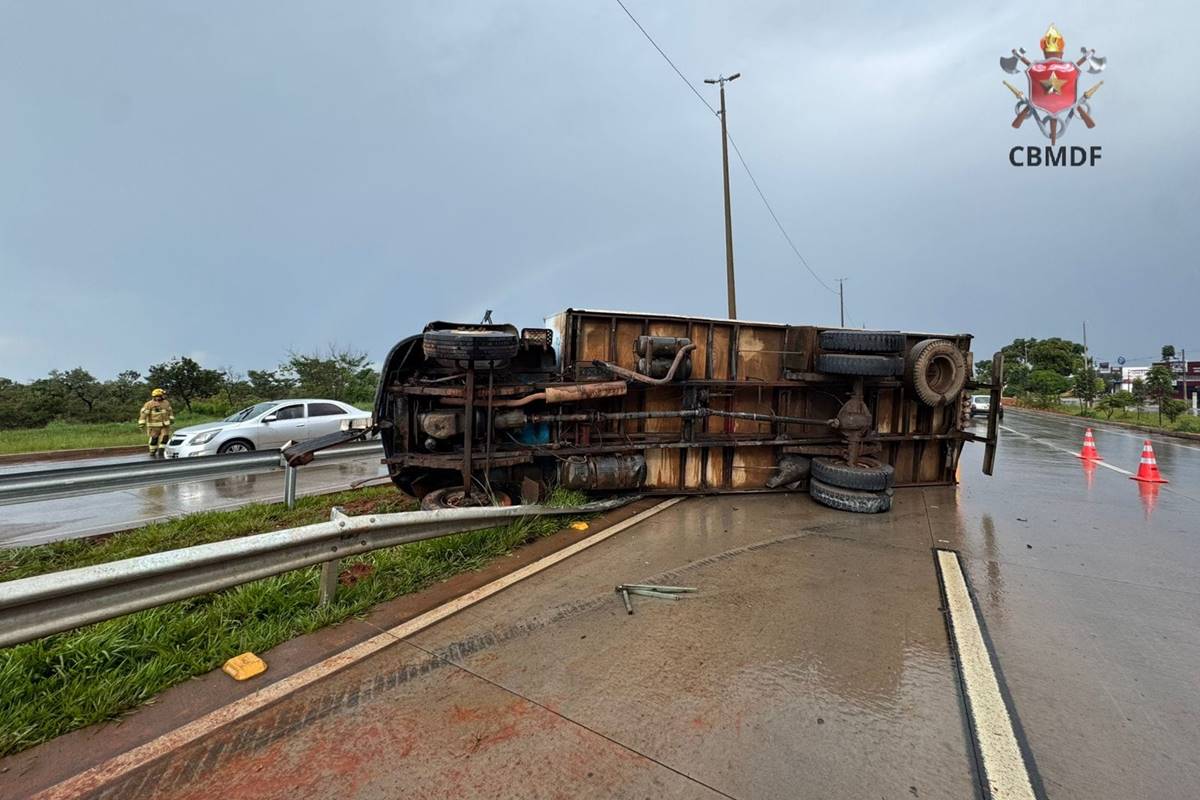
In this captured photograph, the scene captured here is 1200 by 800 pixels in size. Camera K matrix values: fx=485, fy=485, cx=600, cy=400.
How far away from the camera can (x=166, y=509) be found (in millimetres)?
6250

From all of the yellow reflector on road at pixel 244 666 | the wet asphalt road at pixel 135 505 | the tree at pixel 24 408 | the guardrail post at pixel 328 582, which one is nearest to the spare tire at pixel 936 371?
the guardrail post at pixel 328 582

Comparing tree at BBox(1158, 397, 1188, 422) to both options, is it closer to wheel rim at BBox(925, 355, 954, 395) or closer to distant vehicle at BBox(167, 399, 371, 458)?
wheel rim at BBox(925, 355, 954, 395)

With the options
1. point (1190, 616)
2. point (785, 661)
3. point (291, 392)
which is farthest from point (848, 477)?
point (291, 392)

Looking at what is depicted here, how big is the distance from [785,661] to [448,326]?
394 cm

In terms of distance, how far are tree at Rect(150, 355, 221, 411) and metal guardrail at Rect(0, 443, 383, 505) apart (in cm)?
2301

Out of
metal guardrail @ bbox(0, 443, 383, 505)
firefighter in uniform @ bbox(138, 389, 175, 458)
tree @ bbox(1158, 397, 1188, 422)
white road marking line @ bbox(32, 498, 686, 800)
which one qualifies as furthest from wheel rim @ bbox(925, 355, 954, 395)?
tree @ bbox(1158, 397, 1188, 422)

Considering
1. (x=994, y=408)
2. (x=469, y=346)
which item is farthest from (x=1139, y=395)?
(x=469, y=346)

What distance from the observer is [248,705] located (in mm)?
2064

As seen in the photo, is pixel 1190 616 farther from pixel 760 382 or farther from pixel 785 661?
pixel 760 382

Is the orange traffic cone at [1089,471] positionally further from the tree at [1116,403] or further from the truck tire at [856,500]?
the tree at [1116,403]

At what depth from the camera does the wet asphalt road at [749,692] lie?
172cm

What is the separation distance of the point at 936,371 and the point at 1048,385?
4246cm

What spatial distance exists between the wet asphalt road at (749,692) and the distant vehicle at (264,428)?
933 cm

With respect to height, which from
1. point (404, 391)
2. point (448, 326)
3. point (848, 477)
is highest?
point (448, 326)
